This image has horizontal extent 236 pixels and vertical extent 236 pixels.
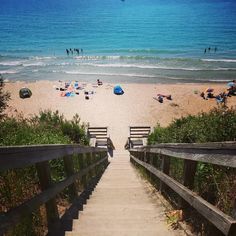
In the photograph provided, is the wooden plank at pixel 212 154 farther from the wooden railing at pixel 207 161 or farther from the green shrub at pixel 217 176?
the green shrub at pixel 217 176

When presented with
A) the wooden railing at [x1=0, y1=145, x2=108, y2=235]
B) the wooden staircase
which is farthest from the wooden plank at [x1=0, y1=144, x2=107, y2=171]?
the wooden staircase

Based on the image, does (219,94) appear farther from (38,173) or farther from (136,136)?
(38,173)

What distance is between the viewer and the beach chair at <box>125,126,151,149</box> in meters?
18.5

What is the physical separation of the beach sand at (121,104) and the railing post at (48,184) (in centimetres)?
1706

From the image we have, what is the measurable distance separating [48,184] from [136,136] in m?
17.0

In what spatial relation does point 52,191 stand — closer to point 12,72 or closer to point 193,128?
point 193,128

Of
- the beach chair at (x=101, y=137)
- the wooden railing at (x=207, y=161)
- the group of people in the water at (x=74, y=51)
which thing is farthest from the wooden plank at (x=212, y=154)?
the group of people in the water at (x=74, y=51)

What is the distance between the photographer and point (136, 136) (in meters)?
20.0

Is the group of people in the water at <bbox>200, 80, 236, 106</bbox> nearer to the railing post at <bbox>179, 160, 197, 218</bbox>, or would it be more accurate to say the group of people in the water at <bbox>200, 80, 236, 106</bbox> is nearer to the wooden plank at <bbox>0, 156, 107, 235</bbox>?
the railing post at <bbox>179, 160, 197, 218</bbox>

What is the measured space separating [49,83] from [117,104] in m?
11.9

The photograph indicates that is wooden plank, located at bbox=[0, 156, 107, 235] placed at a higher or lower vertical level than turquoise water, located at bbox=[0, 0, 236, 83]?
lower

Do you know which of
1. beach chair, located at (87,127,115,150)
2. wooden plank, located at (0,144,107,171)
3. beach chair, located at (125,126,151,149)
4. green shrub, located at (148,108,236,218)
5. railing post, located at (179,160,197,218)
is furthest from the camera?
beach chair, located at (87,127,115,150)

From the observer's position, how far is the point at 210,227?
9.36 feet

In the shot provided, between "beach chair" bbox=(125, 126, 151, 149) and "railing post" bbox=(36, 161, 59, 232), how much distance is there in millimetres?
14906
